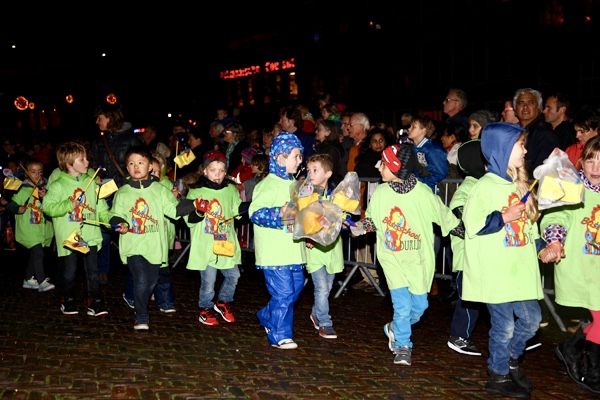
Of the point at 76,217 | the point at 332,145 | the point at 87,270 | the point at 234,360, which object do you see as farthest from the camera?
the point at 332,145

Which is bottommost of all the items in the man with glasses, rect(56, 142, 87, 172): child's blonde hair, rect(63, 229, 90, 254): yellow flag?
rect(63, 229, 90, 254): yellow flag

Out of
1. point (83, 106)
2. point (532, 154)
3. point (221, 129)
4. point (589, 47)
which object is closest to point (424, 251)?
point (532, 154)

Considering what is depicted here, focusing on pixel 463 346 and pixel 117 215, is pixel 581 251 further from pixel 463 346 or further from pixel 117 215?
pixel 117 215

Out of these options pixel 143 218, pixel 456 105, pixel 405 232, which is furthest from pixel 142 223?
pixel 456 105

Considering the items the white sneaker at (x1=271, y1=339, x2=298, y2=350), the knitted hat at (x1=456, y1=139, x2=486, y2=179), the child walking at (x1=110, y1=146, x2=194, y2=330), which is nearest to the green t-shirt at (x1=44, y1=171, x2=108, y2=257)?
the child walking at (x1=110, y1=146, x2=194, y2=330)

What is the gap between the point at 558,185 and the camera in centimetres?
532

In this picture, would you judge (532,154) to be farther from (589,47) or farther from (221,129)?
(589,47)

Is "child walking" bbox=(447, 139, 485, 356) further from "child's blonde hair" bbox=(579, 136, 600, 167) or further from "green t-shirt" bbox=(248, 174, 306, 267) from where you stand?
"green t-shirt" bbox=(248, 174, 306, 267)

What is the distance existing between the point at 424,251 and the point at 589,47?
1507cm

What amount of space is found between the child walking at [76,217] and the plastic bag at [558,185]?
4960 mm

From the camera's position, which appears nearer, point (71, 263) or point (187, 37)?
point (71, 263)

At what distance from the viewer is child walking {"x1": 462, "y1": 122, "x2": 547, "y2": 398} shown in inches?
219

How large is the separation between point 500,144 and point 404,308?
173 cm

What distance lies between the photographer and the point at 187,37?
1369 inches
